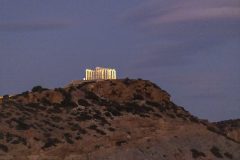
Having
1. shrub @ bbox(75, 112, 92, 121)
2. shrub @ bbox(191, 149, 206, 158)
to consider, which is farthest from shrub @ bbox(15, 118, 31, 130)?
shrub @ bbox(191, 149, 206, 158)

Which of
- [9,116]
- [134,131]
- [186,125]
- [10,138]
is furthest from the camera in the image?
[186,125]

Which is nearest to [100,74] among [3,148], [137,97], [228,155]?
[137,97]

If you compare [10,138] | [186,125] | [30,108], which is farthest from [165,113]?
[10,138]

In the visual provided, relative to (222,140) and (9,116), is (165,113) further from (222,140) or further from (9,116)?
(9,116)

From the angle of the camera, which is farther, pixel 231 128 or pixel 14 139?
pixel 231 128

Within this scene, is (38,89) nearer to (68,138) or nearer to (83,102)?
(83,102)

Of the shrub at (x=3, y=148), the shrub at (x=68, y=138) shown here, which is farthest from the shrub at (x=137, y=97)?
the shrub at (x=3, y=148)
